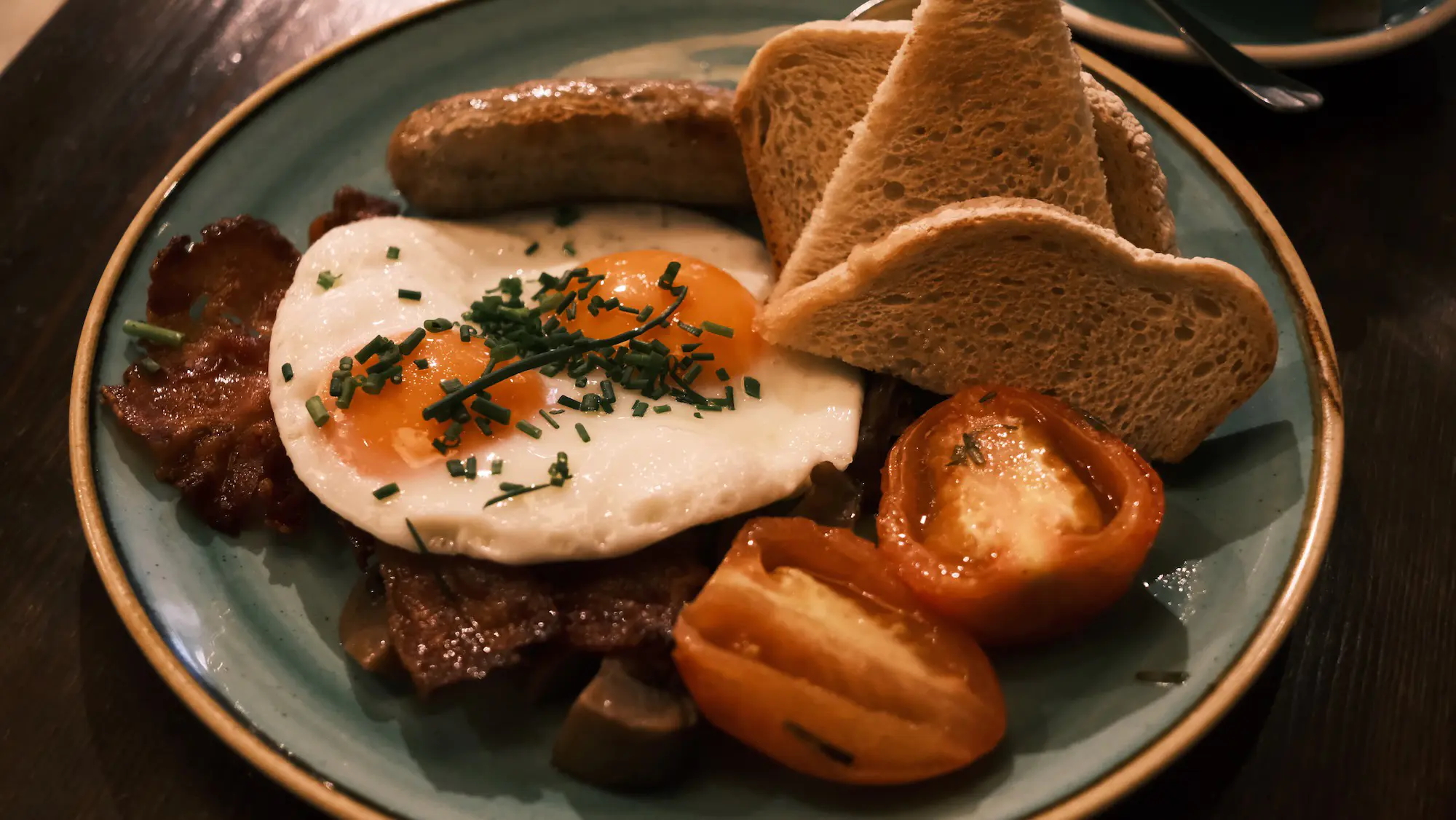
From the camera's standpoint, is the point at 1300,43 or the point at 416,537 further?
the point at 1300,43

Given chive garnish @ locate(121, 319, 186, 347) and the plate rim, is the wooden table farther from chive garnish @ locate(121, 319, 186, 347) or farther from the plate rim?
chive garnish @ locate(121, 319, 186, 347)

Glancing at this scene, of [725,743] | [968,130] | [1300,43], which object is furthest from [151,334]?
[1300,43]

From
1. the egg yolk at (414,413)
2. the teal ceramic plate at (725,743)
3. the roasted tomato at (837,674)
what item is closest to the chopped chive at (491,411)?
the egg yolk at (414,413)

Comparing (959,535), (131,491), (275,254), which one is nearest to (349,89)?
(275,254)

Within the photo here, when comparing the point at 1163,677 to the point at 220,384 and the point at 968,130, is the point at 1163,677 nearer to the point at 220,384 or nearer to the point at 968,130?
the point at 968,130

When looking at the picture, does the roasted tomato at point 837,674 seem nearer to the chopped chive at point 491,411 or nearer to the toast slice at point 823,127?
the chopped chive at point 491,411
